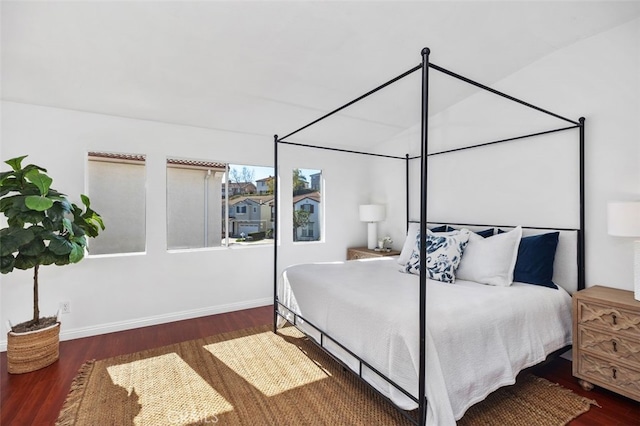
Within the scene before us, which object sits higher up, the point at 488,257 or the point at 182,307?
the point at 488,257

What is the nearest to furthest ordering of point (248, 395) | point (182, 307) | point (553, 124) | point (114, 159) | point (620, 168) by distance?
point (248, 395), point (620, 168), point (553, 124), point (114, 159), point (182, 307)

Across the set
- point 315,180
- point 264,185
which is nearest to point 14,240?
point 264,185

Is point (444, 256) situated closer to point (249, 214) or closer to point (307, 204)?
point (307, 204)

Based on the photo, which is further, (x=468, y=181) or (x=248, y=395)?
(x=468, y=181)

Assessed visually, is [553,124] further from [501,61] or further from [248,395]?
[248,395]

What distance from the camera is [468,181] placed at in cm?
344

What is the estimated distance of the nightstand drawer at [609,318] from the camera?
6.28 ft

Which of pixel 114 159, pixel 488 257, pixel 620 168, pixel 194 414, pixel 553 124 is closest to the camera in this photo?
pixel 194 414

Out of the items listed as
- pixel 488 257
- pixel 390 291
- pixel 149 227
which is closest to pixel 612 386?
pixel 488 257

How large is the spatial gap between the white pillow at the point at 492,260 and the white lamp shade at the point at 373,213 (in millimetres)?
1790

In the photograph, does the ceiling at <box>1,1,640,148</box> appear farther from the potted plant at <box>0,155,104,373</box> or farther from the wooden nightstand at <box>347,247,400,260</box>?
the wooden nightstand at <box>347,247,400,260</box>

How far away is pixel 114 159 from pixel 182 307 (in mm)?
1847

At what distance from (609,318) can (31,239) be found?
164 inches

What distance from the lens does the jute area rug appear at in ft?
6.05
